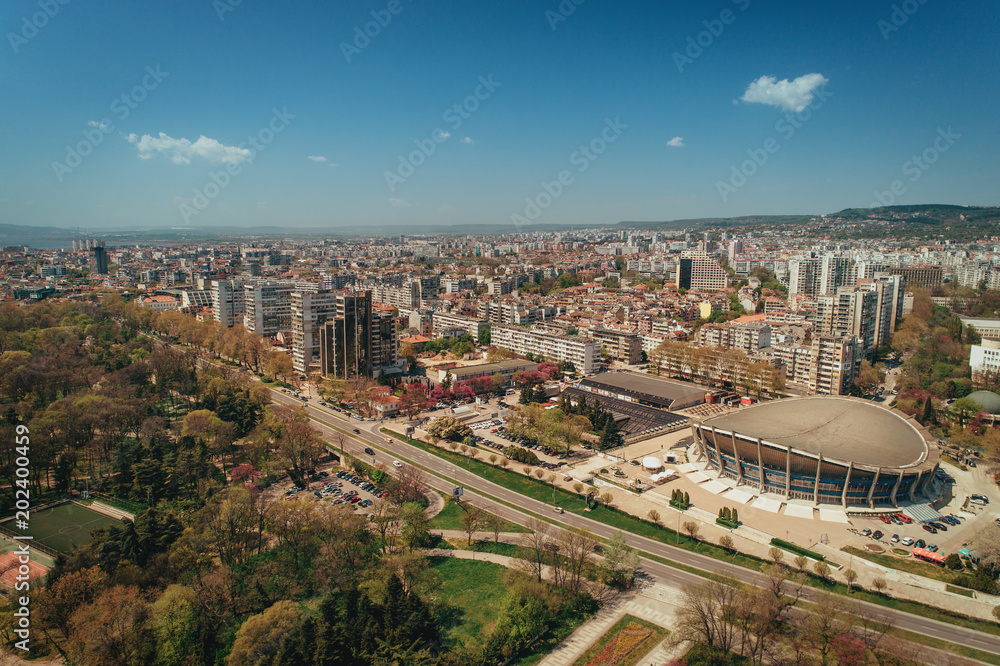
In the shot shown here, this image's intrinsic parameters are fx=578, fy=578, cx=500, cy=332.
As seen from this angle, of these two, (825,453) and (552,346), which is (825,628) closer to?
(825,453)

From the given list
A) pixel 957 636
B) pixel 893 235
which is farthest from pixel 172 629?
pixel 893 235

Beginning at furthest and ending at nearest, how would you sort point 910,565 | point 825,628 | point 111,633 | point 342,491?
point 342,491 → point 910,565 → point 825,628 → point 111,633

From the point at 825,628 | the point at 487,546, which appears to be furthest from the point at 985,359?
the point at 487,546

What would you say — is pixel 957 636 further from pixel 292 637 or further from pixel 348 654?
pixel 292 637

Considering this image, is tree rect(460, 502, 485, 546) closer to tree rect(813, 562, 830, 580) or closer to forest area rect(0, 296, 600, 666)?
forest area rect(0, 296, 600, 666)

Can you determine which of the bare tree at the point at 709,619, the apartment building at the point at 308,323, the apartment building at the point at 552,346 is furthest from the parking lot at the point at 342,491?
the apartment building at the point at 552,346
